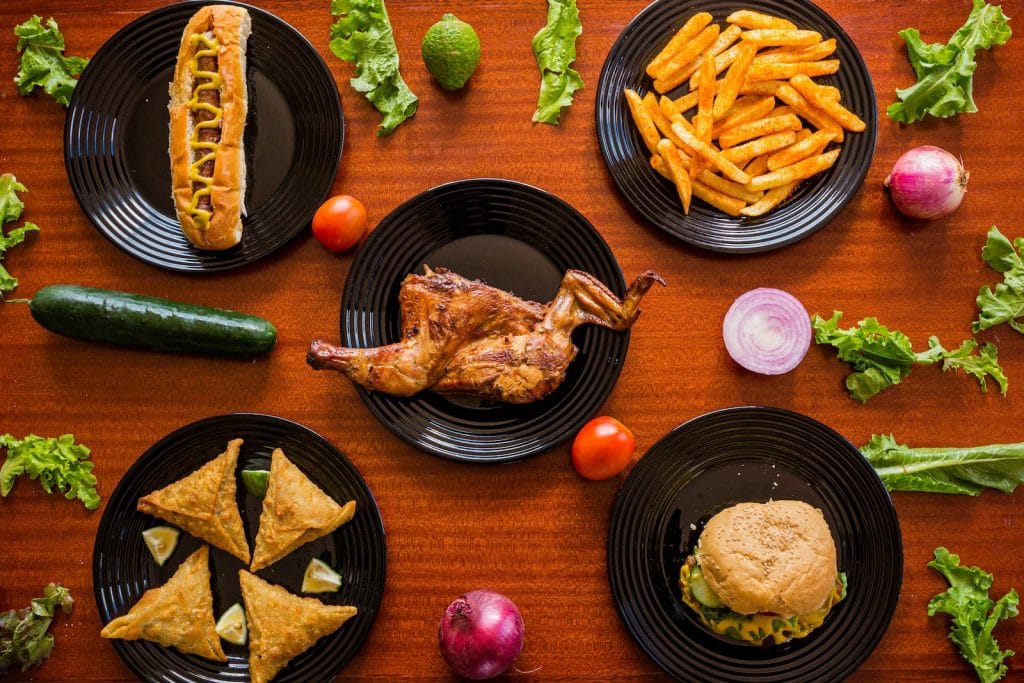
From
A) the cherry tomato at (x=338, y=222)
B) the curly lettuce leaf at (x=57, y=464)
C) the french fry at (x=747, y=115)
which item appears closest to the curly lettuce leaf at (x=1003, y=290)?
the french fry at (x=747, y=115)

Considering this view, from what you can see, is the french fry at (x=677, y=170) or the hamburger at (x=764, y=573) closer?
the hamburger at (x=764, y=573)

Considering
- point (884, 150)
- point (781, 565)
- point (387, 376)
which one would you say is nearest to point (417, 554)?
point (387, 376)

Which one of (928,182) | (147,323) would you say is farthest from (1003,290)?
(147,323)

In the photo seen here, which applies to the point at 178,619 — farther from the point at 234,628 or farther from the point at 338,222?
the point at 338,222

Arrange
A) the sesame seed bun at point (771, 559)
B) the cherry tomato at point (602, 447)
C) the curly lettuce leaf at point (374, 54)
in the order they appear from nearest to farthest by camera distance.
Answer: the sesame seed bun at point (771, 559), the cherry tomato at point (602, 447), the curly lettuce leaf at point (374, 54)

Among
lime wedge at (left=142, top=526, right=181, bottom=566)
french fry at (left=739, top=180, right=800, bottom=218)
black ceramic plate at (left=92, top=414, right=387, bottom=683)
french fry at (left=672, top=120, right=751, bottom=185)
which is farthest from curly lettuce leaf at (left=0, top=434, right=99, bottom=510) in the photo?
french fry at (left=739, top=180, right=800, bottom=218)

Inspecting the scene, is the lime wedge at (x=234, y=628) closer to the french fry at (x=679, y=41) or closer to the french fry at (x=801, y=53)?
the french fry at (x=679, y=41)

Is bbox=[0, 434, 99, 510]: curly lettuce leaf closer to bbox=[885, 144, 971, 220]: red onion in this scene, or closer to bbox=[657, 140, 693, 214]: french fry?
bbox=[657, 140, 693, 214]: french fry
